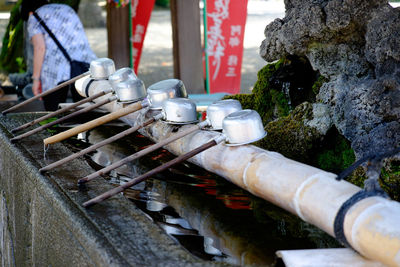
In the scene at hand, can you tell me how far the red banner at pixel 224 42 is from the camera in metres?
7.50

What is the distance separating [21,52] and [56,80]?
7366 millimetres

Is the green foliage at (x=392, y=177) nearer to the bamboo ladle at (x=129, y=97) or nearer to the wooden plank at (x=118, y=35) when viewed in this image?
the bamboo ladle at (x=129, y=97)

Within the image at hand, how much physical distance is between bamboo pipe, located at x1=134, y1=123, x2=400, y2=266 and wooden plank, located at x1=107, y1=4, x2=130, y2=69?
665cm

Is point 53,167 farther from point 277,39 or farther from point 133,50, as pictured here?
point 133,50

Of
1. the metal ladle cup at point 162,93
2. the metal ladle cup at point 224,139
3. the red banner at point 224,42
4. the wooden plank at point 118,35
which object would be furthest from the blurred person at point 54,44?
the metal ladle cup at point 224,139

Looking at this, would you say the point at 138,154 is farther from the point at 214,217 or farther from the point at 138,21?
the point at 138,21

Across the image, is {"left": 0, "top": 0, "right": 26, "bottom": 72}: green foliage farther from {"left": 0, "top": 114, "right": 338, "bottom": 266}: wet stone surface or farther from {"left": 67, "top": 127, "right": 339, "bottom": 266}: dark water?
{"left": 67, "top": 127, "right": 339, "bottom": 266}: dark water

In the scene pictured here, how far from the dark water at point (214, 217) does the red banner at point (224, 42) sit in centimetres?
439

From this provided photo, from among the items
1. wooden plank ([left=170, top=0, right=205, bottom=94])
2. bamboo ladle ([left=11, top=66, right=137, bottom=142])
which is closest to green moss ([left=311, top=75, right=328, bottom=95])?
bamboo ladle ([left=11, top=66, right=137, bottom=142])

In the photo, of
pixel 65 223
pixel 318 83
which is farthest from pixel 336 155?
pixel 65 223

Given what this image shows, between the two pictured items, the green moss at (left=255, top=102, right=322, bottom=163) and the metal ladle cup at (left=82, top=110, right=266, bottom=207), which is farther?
the green moss at (left=255, top=102, right=322, bottom=163)

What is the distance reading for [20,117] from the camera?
14.3 feet

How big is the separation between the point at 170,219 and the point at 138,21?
22.7 feet

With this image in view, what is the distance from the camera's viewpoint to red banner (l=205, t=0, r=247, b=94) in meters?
7.50
